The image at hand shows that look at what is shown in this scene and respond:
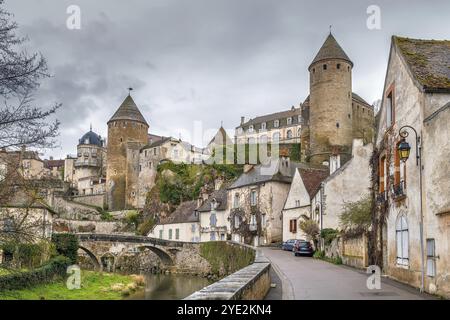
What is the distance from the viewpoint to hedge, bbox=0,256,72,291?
25.9 m

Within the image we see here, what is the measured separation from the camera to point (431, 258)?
523 inches

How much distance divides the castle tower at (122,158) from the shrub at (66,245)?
42.2 m

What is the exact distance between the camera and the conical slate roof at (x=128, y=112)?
8438 centimetres

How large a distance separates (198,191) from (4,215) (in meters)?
50.3

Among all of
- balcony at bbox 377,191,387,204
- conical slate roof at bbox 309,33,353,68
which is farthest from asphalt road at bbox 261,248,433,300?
conical slate roof at bbox 309,33,353,68

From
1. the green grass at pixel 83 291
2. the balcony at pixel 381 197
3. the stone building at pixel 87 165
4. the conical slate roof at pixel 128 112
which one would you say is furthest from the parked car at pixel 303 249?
the stone building at pixel 87 165

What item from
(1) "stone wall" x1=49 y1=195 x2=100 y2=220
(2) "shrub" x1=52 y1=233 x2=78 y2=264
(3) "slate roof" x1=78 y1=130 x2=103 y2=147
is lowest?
(2) "shrub" x1=52 y1=233 x2=78 y2=264

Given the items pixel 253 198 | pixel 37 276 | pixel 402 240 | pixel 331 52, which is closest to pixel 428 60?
pixel 402 240

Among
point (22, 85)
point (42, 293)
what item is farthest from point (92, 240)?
point (22, 85)

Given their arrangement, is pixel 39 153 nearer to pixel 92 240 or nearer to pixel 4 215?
pixel 4 215

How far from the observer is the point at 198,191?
64688mm

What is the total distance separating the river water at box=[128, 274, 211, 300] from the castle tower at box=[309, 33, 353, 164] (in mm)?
24170

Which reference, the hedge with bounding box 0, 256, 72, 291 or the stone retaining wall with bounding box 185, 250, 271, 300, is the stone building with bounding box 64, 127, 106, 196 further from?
the stone retaining wall with bounding box 185, 250, 271, 300

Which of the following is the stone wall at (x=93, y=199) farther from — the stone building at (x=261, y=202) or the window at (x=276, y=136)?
the stone building at (x=261, y=202)
